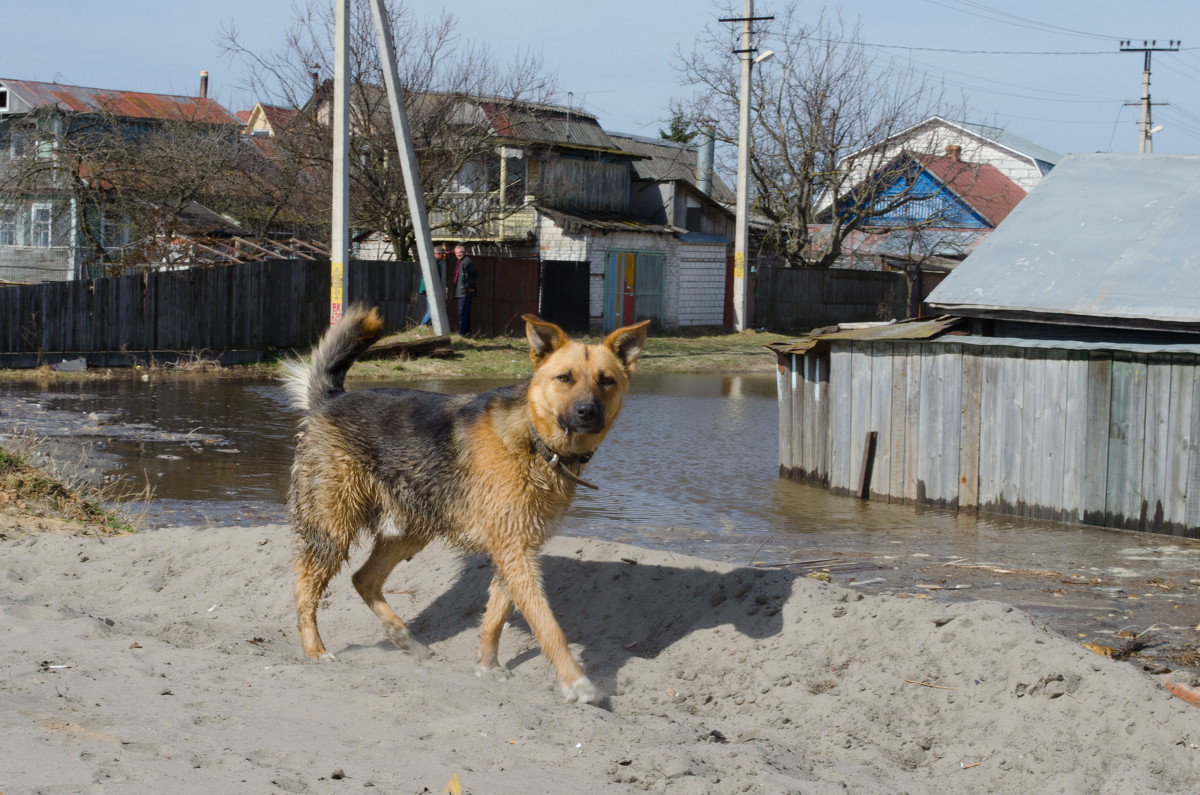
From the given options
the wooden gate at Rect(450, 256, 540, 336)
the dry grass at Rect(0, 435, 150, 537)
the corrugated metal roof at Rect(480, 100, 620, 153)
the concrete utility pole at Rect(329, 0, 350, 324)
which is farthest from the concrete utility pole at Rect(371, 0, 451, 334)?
the dry grass at Rect(0, 435, 150, 537)

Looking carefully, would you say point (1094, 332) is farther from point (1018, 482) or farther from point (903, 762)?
point (903, 762)

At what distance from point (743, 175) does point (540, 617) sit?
26.9 meters

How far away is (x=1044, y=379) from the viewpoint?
927 cm

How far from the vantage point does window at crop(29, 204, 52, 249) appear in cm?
3016

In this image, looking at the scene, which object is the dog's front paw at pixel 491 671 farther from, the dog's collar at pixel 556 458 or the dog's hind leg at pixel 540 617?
the dog's collar at pixel 556 458

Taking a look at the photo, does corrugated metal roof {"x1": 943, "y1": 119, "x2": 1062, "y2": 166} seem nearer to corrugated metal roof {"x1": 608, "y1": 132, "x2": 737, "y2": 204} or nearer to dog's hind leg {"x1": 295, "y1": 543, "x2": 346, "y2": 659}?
corrugated metal roof {"x1": 608, "y1": 132, "x2": 737, "y2": 204}

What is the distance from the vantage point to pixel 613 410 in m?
5.45

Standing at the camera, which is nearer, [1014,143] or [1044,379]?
[1044,379]

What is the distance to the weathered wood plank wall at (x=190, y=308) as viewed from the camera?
18.4 m

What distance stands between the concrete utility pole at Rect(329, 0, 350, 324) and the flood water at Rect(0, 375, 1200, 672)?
386 centimetres

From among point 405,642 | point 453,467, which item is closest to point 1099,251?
point 453,467

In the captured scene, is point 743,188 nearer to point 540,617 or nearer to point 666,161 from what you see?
point 666,161

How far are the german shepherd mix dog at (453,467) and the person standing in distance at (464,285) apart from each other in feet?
61.6

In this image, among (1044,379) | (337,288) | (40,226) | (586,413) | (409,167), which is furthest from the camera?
(40,226)
